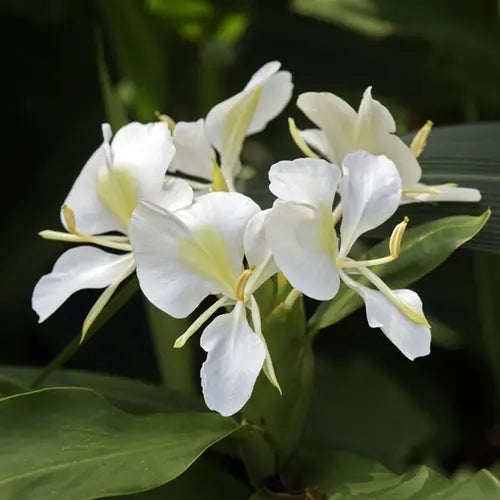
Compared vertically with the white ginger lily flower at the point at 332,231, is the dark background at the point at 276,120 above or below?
below

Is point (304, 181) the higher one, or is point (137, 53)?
point (304, 181)

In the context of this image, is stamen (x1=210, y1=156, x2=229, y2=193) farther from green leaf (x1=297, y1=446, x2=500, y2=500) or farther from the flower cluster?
green leaf (x1=297, y1=446, x2=500, y2=500)

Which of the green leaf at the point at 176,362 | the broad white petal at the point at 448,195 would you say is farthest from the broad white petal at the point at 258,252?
the green leaf at the point at 176,362

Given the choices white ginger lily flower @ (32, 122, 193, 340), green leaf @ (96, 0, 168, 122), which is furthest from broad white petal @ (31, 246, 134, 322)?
green leaf @ (96, 0, 168, 122)

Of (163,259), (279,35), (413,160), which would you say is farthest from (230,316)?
(279,35)

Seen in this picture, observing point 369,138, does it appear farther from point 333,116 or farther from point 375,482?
point 375,482

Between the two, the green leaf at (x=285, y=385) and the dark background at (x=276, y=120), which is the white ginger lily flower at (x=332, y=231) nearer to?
the green leaf at (x=285, y=385)

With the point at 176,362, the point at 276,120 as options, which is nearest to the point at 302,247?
the point at 176,362
